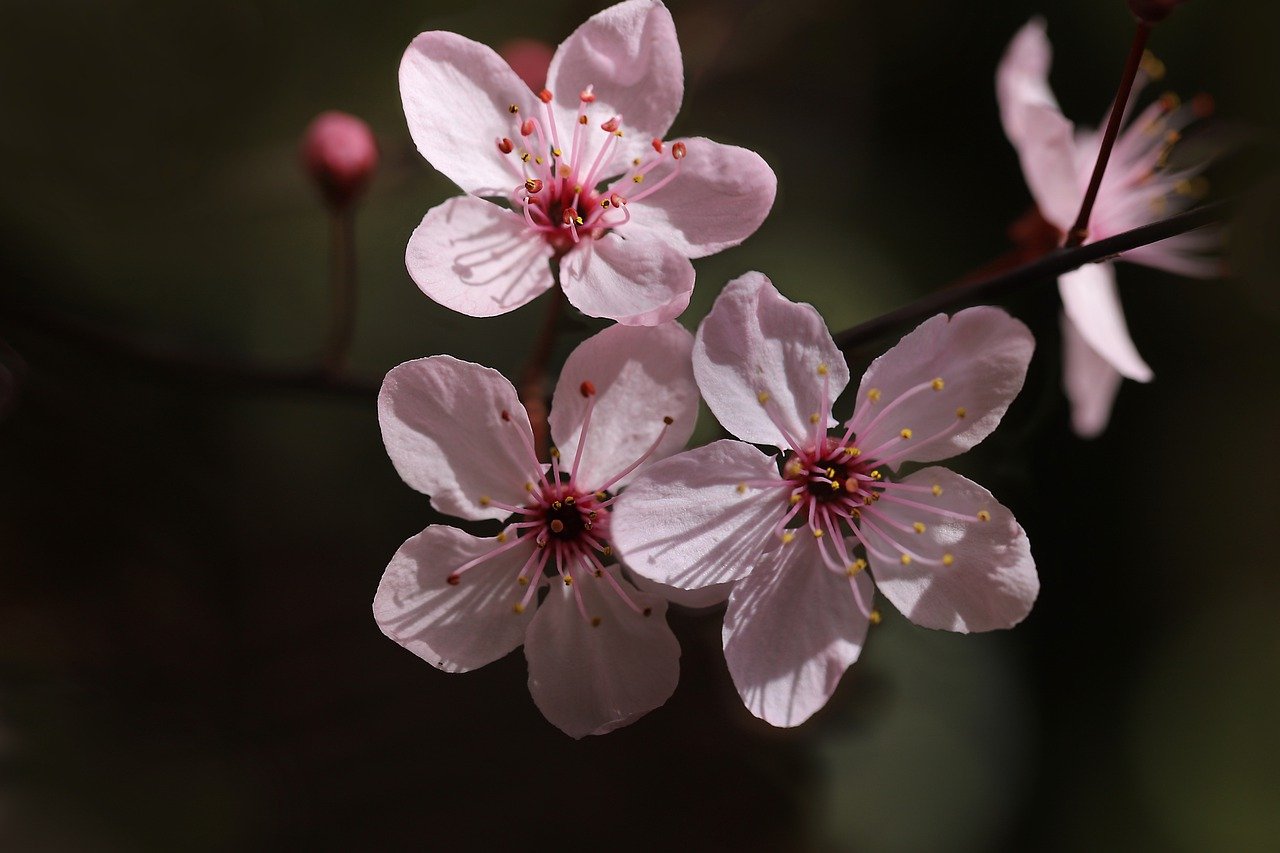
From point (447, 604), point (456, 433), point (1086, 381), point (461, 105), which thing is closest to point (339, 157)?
point (461, 105)

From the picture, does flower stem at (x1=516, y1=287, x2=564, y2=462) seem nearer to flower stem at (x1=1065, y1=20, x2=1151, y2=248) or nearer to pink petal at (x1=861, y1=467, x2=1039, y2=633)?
pink petal at (x1=861, y1=467, x2=1039, y2=633)

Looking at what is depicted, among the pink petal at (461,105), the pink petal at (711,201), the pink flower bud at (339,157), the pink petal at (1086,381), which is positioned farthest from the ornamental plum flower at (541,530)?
the pink petal at (1086,381)

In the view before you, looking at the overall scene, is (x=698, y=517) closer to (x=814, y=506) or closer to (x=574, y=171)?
(x=814, y=506)

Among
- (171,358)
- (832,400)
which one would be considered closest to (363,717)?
(171,358)

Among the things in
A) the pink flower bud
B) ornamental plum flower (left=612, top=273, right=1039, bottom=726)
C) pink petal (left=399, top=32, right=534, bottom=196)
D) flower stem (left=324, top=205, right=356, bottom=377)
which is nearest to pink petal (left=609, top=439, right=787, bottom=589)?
ornamental plum flower (left=612, top=273, right=1039, bottom=726)

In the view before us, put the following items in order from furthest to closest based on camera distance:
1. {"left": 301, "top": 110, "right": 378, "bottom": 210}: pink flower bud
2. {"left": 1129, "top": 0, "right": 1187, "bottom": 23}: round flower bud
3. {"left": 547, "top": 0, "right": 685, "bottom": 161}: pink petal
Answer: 1. {"left": 301, "top": 110, "right": 378, "bottom": 210}: pink flower bud
2. {"left": 547, "top": 0, "right": 685, "bottom": 161}: pink petal
3. {"left": 1129, "top": 0, "right": 1187, "bottom": 23}: round flower bud

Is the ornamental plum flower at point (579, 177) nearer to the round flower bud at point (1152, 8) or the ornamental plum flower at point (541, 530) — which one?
the ornamental plum flower at point (541, 530)
